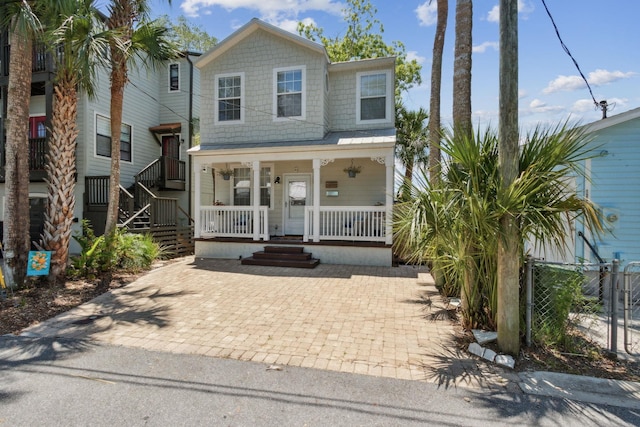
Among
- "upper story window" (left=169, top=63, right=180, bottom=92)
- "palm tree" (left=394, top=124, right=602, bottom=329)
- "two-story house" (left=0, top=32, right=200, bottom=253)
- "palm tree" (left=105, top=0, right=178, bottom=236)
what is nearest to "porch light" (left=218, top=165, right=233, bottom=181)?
"two-story house" (left=0, top=32, right=200, bottom=253)

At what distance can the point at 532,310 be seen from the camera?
426cm

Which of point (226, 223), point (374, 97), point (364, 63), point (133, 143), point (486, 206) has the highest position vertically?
point (364, 63)

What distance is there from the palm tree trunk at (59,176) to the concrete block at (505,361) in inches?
324

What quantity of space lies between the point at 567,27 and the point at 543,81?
1475 mm

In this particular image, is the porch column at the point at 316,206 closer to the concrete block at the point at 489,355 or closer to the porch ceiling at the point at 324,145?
the porch ceiling at the point at 324,145

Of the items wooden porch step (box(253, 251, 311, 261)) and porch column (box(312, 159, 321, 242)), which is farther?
porch column (box(312, 159, 321, 242))

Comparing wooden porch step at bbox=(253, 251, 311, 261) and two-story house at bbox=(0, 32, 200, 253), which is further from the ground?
two-story house at bbox=(0, 32, 200, 253)

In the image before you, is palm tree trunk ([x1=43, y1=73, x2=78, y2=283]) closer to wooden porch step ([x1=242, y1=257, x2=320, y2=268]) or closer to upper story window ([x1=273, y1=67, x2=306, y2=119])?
wooden porch step ([x1=242, y1=257, x2=320, y2=268])

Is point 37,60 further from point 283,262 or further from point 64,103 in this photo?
point 283,262

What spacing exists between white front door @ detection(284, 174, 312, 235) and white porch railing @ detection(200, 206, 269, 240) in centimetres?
135

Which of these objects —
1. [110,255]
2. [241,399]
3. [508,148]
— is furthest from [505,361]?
[110,255]

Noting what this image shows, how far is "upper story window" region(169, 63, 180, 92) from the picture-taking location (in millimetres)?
15898

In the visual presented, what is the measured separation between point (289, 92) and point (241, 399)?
33.0 feet

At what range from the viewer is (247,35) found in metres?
11.7
